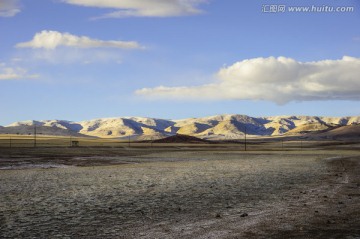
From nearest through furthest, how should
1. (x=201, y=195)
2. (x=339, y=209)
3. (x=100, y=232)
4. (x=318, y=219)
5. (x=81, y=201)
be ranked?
1. (x=100, y=232)
2. (x=318, y=219)
3. (x=339, y=209)
4. (x=81, y=201)
5. (x=201, y=195)

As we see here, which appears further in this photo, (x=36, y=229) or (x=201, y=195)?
(x=201, y=195)

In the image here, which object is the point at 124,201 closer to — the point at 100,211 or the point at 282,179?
the point at 100,211

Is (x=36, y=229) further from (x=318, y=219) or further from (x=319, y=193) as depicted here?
(x=319, y=193)

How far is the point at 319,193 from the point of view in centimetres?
1916

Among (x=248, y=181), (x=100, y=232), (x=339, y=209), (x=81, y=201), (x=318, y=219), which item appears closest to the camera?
(x=100, y=232)

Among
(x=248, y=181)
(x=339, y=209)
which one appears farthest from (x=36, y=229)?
(x=248, y=181)

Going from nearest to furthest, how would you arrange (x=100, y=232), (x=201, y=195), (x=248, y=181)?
(x=100, y=232) → (x=201, y=195) → (x=248, y=181)

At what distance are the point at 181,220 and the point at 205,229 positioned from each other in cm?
158

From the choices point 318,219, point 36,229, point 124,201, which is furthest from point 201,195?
point 36,229

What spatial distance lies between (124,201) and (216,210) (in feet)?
13.2

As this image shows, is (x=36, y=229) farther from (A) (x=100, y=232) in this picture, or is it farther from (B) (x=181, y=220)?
(B) (x=181, y=220)

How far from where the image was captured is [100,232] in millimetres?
11531

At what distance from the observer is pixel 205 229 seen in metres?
11.7

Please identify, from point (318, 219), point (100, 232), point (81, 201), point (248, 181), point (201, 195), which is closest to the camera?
point (100, 232)
